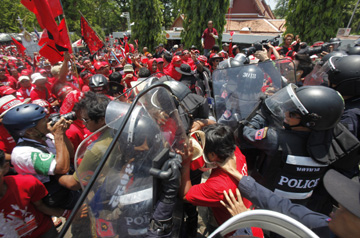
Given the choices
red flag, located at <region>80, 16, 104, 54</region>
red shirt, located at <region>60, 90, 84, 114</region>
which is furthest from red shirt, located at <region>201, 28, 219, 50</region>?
red shirt, located at <region>60, 90, 84, 114</region>

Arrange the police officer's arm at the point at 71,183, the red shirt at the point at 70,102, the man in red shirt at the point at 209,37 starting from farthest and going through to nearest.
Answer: the man in red shirt at the point at 209,37 → the red shirt at the point at 70,102 → the police officer's arm at the point at 71,183

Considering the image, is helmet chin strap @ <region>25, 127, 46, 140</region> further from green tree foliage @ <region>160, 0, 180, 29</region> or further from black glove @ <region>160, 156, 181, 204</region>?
green tree foliage @ <region>160, 0, 180, 29</region>


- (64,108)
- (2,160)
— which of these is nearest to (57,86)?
(64,108)

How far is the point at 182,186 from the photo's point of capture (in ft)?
5.02

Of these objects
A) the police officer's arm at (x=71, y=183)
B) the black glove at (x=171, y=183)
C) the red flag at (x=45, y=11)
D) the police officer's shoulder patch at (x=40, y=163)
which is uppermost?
the red flag at (x=45, y=11)

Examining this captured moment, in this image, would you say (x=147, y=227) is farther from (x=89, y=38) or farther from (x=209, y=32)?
(x=209, y=32)

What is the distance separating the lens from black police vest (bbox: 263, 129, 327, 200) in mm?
1707

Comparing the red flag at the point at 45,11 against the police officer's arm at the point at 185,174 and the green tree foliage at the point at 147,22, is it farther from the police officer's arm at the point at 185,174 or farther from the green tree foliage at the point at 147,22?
the green tree foliage at the point at 147,22

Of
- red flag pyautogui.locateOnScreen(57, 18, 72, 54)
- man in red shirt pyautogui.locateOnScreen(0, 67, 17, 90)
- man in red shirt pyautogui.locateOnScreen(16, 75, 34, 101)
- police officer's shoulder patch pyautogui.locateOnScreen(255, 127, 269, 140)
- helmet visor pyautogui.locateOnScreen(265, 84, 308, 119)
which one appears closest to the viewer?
helmet visor pyautogui.locateOnScreen(265, 84, 308, 119)

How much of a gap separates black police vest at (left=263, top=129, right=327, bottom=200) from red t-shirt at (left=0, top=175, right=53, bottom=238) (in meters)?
2.34

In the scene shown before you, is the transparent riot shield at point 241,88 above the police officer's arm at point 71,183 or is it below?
above

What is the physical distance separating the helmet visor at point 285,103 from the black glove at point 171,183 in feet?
4.23

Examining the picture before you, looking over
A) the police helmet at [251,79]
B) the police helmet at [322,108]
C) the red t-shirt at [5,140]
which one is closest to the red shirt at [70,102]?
the red t-shirt at [5,140]

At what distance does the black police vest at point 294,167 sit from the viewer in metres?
1.71
